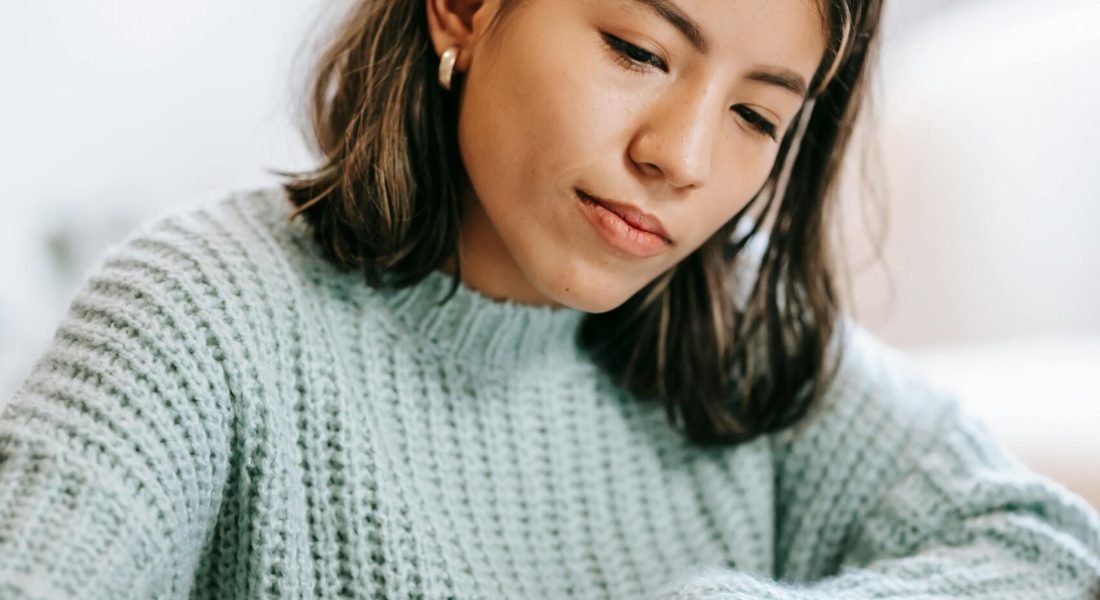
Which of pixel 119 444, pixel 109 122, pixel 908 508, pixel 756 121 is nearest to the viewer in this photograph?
pixel 119 444

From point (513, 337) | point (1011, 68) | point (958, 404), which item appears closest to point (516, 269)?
point (513, 337)

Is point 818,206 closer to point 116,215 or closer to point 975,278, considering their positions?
point 975,278

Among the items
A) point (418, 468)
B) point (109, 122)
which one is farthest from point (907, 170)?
point (109, 122)

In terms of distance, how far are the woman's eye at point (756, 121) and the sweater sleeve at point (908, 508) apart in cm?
26

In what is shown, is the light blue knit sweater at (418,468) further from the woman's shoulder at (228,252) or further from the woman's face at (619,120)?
the woman's face at (619,120)

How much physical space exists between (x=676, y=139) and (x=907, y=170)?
78 cm

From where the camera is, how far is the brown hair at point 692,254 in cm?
78

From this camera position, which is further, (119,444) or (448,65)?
(448,65)

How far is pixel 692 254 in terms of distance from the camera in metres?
0.93

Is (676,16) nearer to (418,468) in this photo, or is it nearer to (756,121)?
(756,121)

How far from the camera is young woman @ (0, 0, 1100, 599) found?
676 millimetres

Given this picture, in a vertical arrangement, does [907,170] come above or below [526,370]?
above

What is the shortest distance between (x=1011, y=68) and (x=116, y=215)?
1.08 m

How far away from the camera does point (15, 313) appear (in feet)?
4.18
